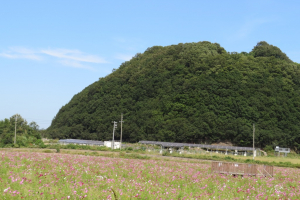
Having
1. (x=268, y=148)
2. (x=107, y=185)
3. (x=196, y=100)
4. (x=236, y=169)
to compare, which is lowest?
(x=268, y=148)

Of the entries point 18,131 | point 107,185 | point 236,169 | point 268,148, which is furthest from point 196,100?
point 107,185

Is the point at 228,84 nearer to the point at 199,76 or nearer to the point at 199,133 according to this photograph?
the point at 199,76

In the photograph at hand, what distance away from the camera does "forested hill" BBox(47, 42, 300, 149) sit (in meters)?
94.9

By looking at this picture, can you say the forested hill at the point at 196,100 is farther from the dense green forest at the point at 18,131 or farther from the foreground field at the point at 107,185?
the foreground field at the point at 107,185

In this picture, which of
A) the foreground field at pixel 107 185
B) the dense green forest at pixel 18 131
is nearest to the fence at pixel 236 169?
the foreground field at pixel 107 185

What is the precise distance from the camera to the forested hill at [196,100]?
9494 cm

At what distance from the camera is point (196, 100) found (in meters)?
107

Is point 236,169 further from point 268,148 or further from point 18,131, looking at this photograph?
point 18,131

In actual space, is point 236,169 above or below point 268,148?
above

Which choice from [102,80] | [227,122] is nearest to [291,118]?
[227,122]

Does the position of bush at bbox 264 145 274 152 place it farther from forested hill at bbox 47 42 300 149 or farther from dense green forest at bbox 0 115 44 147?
dense green forest at bbox 0 115 44 147

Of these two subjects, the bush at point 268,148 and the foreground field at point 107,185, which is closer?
the foreground field at point 107,185

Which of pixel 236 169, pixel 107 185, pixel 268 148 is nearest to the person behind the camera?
pixel 107 185

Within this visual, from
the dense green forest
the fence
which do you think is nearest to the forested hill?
the dense green forest
